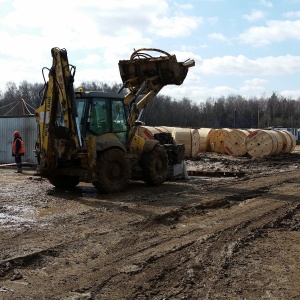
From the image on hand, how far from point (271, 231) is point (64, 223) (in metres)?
3.54

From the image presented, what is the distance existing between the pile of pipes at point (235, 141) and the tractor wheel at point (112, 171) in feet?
40.4

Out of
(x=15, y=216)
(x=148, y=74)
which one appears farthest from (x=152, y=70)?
(x=15, y=216)

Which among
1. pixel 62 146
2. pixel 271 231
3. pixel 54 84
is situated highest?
pixel 54 84

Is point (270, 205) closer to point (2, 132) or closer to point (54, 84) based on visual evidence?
point (54, 84)

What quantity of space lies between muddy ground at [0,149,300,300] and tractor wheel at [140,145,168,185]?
2.95ft

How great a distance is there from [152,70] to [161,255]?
8.94 metres

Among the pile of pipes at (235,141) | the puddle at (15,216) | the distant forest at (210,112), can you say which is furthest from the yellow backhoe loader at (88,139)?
the distant forest at (210,112)

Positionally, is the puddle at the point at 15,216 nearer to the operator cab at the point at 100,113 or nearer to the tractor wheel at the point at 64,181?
the operator cab at the point at 100,113

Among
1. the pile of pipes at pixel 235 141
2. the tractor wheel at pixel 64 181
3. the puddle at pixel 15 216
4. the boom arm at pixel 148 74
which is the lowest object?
the puddle at pixel 15 216

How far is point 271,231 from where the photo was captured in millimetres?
7945

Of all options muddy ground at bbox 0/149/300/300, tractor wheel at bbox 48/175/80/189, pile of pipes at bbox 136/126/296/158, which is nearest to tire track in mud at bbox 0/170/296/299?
muddy ground at bbox 0/149/300/300

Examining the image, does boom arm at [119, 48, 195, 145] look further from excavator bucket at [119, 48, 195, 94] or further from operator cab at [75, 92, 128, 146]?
operator cab at [75, 92, 128, 146]

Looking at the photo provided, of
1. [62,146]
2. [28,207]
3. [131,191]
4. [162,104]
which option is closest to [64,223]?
[28,207]

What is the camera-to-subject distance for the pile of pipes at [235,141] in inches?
992
